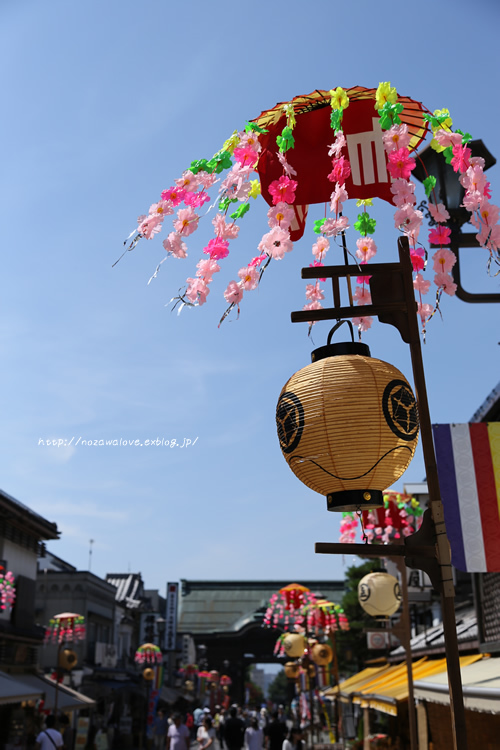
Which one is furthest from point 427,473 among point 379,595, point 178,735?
point 178,735

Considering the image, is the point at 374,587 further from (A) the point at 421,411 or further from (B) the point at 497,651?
(A) the point at 421,411

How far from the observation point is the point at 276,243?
349 centimetres

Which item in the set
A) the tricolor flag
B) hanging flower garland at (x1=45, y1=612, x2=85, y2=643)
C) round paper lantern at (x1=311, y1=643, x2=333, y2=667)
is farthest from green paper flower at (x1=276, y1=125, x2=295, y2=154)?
hanging flower garland at (x1=45, y1=612, x2=85, y2=643)

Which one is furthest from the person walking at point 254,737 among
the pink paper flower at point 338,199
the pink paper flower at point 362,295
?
the pink paper flower at point 338,199

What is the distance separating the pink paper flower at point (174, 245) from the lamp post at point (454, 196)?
199 centimetres

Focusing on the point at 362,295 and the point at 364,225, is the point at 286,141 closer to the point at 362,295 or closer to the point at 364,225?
the point at 364,225

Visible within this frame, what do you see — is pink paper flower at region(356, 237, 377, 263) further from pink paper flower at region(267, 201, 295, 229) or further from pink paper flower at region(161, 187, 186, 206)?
pink paper flower at region(161, 187, 186, 206)

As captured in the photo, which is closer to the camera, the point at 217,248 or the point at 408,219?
the point at 408,219

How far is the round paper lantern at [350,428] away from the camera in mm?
3188

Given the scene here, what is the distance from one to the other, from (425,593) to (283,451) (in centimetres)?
1723

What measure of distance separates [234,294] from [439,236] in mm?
1460

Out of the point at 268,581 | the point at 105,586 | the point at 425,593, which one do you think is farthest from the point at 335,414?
the point at 268,581

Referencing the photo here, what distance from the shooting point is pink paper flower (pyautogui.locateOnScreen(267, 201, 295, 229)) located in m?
3.50

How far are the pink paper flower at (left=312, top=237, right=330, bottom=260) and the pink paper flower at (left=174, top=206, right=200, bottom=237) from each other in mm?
951
